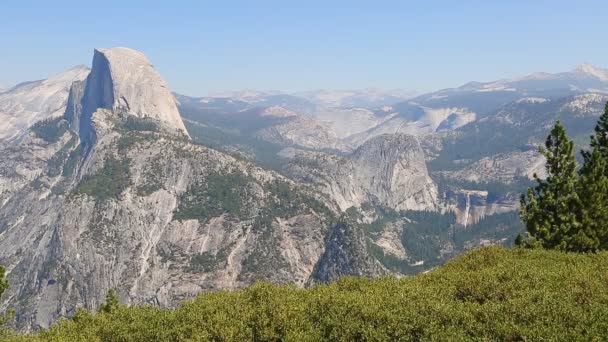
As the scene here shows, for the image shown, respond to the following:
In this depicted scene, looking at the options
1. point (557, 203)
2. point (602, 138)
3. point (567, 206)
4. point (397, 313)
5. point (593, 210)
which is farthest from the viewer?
point (602, 138)

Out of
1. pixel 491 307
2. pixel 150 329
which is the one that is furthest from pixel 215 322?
pixel 491 307

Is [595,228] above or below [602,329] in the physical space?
below

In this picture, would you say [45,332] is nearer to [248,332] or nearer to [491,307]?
[248,332]

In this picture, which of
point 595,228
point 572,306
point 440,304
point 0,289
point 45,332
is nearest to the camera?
point 572,306

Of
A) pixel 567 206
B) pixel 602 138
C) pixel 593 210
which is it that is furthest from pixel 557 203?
pixel 602 138

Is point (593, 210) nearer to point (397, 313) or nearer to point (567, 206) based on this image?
point (567, 206)

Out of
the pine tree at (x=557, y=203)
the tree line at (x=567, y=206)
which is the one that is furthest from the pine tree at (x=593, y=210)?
the pine tree at (x=557, y=203)

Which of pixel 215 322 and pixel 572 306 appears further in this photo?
pixel 215 322
